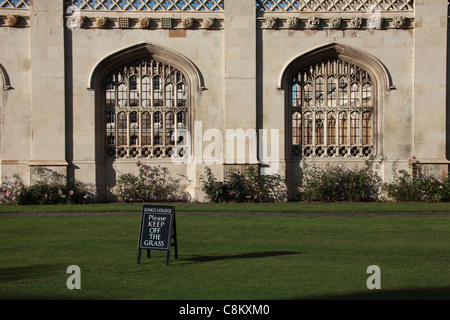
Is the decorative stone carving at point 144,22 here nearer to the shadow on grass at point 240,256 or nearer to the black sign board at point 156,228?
the black sign board at point 156,228

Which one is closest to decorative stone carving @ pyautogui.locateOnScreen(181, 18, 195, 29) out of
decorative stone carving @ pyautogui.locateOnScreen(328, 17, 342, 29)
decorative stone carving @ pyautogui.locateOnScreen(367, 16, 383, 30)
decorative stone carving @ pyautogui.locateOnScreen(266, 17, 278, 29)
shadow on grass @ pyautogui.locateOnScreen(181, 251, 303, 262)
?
decorative stone carving @ pyautogui.locateOnScreen(266, 17, 278, 29)

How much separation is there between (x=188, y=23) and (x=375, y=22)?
6.16 meters

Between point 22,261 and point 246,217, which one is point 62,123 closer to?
point 246,217

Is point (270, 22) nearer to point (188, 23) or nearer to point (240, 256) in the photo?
point (188, 23)

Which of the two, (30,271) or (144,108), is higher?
(144,108)

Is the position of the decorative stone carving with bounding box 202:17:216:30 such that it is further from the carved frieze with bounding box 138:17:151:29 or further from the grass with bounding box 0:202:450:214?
the grass with bounding box 0:202:450:214

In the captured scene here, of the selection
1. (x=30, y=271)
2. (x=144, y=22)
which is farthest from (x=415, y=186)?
(x=30, y=271)

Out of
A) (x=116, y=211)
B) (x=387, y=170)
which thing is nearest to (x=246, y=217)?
(x=116, y=211)

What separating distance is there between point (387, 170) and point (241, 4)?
7.28m

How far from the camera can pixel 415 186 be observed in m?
16.0

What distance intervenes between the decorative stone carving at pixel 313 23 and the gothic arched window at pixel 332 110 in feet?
3.99

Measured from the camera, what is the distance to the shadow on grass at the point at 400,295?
5.86 m

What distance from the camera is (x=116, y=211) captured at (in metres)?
14.0

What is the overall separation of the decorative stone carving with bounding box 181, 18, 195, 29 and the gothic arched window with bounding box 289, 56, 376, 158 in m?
3.79
